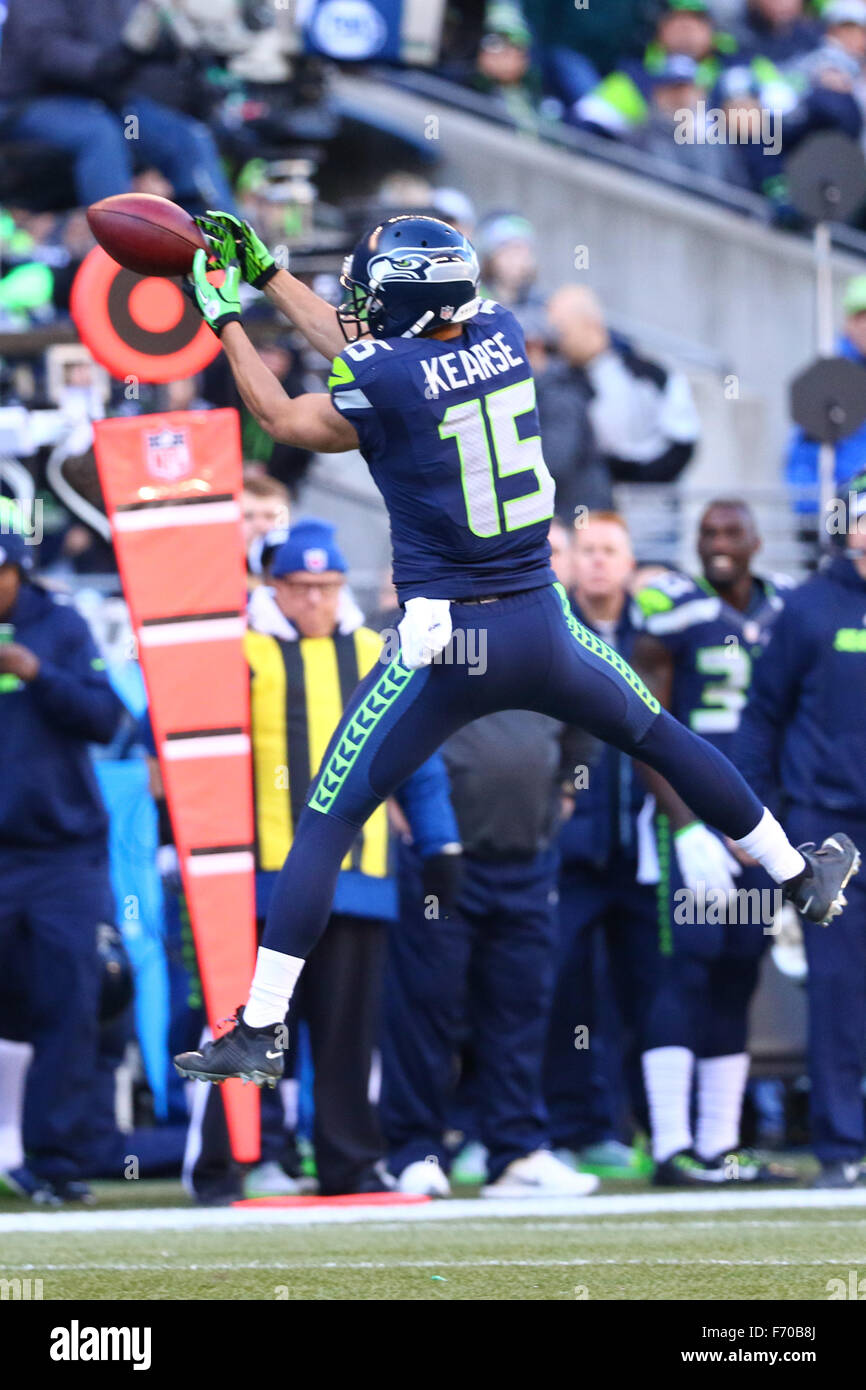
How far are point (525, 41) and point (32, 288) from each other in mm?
5016

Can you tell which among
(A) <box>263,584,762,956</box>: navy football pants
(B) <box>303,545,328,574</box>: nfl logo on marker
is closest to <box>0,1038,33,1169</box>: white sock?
(B) <box>303,545,328,574</box>: nfl logo on marker

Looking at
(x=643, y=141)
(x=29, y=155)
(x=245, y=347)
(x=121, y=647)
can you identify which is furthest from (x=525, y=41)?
(x=245, y=347)

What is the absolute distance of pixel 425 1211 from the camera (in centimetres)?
711

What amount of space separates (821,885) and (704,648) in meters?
Result: 2.18

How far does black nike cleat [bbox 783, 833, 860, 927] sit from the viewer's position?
6.14 m

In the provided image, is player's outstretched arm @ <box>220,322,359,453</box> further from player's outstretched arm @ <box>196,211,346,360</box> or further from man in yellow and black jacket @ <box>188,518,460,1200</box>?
man in yellow and black jacket @ <box>188,518,460,1200</box>

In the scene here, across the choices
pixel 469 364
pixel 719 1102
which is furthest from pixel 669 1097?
pixel 469 364

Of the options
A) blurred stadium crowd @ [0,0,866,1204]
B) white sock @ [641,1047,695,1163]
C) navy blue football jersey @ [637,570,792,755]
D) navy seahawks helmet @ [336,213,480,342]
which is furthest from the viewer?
navy blue football jersey @ [637,570,792,755]

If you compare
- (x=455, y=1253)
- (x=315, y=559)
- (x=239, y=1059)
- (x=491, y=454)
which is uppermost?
(x=491, y=454)

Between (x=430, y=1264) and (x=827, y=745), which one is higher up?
(x=827, y=745)

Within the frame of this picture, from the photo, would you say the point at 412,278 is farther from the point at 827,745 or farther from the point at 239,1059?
the point at 827,745

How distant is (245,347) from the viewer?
5707 millimetres

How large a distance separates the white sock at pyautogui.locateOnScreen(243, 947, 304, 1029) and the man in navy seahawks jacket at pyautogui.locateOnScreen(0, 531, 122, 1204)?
219cm

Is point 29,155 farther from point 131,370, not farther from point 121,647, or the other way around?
→ point 131,370
